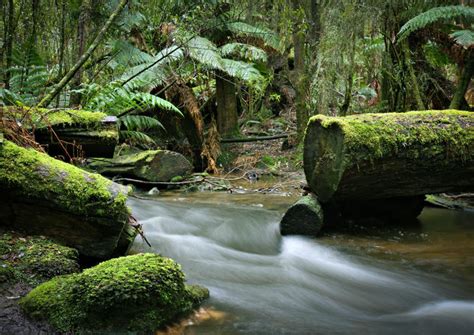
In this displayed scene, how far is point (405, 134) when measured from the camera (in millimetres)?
4824

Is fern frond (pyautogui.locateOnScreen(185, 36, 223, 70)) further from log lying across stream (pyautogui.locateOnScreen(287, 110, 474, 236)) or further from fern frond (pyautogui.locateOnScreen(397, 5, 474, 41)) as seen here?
log lying across stream (pyautogui.locateOnScreen(287, 110, 474, 236))

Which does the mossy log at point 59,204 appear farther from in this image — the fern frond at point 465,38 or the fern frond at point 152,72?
the fern frond at point 465,38

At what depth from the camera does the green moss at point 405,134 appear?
4.68 m

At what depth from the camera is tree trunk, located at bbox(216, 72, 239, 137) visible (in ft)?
37.1

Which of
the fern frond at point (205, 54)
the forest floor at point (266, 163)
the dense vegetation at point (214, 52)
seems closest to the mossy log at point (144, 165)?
the dense vegetation at point (214, 52)

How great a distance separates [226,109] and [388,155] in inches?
276

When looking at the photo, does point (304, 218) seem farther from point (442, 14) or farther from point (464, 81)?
point (464, 81)

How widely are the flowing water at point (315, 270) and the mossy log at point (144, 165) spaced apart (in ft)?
5.20

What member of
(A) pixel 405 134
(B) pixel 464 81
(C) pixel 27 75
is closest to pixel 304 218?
(A) pixel 405 134

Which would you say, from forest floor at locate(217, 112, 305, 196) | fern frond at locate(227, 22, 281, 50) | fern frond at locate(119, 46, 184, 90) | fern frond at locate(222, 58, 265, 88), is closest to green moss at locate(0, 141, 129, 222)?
forest floor at locate(217, 112, 305, 196)

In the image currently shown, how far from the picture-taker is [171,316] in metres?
2.68

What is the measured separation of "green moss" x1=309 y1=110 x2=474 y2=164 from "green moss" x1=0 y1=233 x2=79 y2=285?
9.48 feet

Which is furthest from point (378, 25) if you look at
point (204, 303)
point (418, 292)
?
point (204, 303)

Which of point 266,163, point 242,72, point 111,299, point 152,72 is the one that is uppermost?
point 242,72
